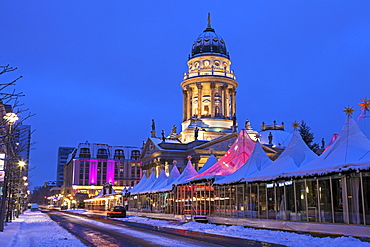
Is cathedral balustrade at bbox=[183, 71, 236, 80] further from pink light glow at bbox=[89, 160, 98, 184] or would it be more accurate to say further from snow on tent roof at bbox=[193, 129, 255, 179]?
snow on tent roof at bbox=[193, 129, 255, 179]

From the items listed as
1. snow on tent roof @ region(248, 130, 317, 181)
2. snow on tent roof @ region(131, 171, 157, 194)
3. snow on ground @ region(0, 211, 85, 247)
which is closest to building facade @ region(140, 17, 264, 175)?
snow on tent roof @ region(131, 171, 157, 194)

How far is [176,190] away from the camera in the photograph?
44.0 meters

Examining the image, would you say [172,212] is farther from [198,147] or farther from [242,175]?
[198,147]

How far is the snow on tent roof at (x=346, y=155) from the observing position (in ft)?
71.3

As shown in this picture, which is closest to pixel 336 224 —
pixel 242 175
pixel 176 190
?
pixel 242 175

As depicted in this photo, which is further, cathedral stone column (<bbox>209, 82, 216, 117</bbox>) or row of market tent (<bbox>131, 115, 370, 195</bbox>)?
cathedral stone column (<bbox>209, 82, 216, 117</bbox>)

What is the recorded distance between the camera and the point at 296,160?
29.5 meters

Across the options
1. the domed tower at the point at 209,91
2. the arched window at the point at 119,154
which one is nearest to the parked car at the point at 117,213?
the domed tower at the point at 209,91

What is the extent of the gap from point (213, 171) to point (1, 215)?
1773 cm

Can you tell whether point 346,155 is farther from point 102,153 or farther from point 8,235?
point 102,153

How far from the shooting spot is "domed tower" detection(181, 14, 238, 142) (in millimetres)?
97875

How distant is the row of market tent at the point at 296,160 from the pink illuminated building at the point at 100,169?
326 feet

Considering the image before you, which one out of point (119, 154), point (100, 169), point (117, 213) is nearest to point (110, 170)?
point (100, 169)

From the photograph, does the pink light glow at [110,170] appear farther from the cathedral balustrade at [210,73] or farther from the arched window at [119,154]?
the cathedral balustrade at [210,73]
